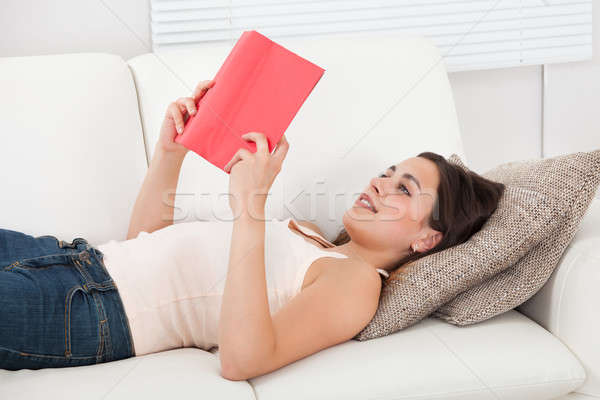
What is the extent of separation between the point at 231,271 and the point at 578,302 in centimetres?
66

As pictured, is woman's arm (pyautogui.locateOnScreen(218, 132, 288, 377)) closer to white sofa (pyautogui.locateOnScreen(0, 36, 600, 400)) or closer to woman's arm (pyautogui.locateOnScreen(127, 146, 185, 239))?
white sofa (pyautogui.locateOnScreen(0, 36, 600, 400))

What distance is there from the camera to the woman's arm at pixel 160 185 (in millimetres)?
1302

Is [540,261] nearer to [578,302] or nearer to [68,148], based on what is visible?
[578,302]

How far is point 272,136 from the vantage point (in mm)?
1025

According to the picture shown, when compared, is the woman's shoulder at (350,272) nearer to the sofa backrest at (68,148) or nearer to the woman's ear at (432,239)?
the woman's ear at (432,239)

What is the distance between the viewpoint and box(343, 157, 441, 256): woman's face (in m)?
1.23

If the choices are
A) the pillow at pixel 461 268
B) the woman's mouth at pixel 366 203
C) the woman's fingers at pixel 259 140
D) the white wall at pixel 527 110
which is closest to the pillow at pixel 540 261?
the pillow at pixel 461 268

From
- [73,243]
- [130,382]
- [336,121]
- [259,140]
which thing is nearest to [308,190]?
[336,121]

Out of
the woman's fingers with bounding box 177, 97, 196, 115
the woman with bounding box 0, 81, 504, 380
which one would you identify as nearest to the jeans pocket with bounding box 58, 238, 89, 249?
the woman with bounding box 0, 81, 504, 380

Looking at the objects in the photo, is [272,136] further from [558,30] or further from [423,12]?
[558,30]

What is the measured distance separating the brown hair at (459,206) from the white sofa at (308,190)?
18cm

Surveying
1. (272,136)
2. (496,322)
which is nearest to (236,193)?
(272,136)

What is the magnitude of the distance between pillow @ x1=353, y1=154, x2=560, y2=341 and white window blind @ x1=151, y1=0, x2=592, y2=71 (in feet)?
3.05

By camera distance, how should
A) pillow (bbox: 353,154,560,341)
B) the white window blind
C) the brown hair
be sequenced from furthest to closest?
the white window blind → the brown hair → pillow (bbox: 353,154,560,341)
